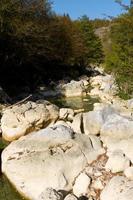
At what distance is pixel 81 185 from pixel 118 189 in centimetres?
146

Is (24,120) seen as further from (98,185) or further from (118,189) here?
(118,189)

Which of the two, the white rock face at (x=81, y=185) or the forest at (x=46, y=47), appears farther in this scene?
the forest at (x=46, y=47)

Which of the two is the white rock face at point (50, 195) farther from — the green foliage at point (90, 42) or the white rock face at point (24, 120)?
the green foliage at point (90, 42)

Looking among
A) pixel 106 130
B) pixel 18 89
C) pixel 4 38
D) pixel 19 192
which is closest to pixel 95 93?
pixel 18 89

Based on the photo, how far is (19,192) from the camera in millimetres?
12578

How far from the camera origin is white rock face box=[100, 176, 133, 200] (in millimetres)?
10391

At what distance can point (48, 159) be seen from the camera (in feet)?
42.3

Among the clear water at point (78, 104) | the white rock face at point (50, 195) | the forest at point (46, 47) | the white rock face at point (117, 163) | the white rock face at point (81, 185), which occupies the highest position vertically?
the forest at point (46, 47)

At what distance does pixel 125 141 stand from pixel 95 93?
27399 mm

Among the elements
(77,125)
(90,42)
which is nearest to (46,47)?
(90,42)

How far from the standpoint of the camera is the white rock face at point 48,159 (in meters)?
12.3

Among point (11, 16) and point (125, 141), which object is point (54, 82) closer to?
point (11, 16)

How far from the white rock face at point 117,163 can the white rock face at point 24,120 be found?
672 centimetres

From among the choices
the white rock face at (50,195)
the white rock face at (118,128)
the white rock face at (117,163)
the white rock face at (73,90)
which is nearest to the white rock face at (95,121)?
the white rock face at (118,128)
